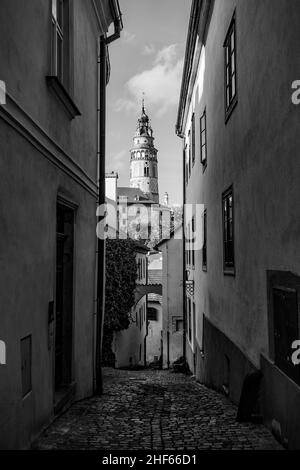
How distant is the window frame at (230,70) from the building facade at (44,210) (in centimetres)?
254

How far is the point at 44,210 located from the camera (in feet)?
18.4

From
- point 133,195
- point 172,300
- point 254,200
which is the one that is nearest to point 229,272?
point 254,200

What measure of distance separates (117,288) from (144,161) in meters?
113

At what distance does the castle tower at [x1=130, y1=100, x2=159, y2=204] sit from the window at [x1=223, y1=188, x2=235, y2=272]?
4760 inches

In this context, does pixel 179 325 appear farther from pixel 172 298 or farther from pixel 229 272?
pixel 229 272

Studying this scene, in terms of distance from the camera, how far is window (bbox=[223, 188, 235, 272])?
28.3 ft

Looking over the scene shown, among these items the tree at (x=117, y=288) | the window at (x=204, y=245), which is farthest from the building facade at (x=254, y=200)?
the tree at (x=117, y=288)

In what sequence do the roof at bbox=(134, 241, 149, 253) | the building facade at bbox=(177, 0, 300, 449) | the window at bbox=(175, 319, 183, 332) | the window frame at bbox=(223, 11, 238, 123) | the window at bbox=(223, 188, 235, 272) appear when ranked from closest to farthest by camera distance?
the building facade at bbox=(177, 0, 300, 449)
the window frame at bbox=(223, 11, 238, 123)
the window at bbox=(223, 188, 235, 272)
the roof at bbox=(134, 241, 149, 253)
the window at bbox=(175, 319, 183, 332)

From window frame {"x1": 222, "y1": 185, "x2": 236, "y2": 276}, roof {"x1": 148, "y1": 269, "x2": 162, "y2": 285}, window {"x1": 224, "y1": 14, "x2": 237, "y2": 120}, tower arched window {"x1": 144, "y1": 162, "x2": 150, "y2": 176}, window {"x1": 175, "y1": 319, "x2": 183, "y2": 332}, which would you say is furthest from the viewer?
tower arched window {"x1": 144, "y1": 162, "x2": 150, "y2": 176}

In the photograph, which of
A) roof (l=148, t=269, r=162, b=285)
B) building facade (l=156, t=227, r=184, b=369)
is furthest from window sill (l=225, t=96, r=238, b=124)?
roof (l=148, t=269, r=162, b=285)

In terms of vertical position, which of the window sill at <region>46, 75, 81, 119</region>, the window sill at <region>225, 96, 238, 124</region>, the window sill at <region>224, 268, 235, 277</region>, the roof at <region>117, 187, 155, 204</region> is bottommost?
the window sill at <region>224, 268, 235, 277</region>

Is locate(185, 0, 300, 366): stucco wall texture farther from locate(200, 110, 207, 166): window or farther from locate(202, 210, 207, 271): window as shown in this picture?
locate(202, 210, 207, 271): window

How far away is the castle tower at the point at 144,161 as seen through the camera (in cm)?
12912

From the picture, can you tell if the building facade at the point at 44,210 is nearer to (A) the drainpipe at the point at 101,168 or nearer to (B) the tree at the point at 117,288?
(A) the drainpipe at the point at 101,168
